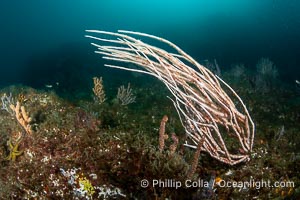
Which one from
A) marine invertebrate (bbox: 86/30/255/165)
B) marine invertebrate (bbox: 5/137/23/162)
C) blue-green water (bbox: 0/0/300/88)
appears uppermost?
blue-green water (bbox: 0/0/300/88)

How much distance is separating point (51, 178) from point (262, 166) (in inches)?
127

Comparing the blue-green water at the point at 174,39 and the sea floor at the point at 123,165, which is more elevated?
the blue-green water at the point at 174,39

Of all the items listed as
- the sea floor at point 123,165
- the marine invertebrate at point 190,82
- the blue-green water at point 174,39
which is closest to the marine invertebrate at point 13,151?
the sea floor at point 123,165

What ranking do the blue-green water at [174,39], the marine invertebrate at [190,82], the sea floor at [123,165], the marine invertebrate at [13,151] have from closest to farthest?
the marine invertebrate at [190,82], the sea floor at [123,165], the marine invertebrate at [13,151], the blue-green water at [174,39]

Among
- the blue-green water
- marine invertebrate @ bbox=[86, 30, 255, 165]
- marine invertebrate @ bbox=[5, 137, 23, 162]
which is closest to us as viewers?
marine invertebrate @ bbox=[86, 30, 255, 165]

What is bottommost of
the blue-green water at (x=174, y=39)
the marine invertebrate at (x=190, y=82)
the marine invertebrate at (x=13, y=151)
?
the marine invertebrate at (x=13, y=151)

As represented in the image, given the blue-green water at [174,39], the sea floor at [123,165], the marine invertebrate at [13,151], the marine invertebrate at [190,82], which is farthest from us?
the blue-green water at [174,39]

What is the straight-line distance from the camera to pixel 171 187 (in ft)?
11.9

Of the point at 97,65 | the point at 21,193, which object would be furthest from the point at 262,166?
the point at 97,65

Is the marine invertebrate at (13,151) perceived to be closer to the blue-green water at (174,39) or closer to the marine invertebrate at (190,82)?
the marine invertebrate at (190,82)

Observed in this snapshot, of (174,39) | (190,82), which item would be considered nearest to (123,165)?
(190,82)

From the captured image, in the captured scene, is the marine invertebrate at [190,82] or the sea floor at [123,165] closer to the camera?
the marine invertebrate at [190,82]

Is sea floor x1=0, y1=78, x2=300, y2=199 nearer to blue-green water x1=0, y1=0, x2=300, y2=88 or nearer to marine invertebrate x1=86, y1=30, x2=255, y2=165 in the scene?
marine invertebrate x1=86, y1=30, x2=255, y2=165

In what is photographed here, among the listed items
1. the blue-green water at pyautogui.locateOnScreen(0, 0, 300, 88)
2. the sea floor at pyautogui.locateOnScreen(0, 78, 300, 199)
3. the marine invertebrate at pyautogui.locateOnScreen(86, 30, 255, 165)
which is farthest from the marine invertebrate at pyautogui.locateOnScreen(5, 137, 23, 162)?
the blue-green water at pyautogui.locateOnScreen(0, 0, 300, 88)
